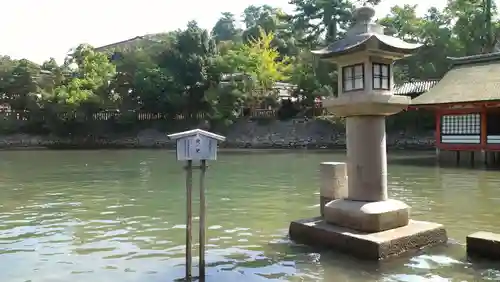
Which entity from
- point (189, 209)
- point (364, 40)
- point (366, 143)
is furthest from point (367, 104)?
point (189, 209)

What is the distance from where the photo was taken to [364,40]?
7.30 meters

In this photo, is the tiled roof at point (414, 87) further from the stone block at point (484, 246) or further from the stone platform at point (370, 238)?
the stone block at point (484, 246)

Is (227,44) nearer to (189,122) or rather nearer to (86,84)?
(189,122)

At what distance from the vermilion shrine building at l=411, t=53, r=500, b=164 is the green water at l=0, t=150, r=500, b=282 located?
4067 mm

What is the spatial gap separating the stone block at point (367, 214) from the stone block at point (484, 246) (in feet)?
3.25

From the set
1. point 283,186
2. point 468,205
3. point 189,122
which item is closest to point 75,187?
point 283,186

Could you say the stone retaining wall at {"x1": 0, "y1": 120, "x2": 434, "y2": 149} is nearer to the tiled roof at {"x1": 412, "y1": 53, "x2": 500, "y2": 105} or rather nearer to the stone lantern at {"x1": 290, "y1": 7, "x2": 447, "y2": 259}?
the tiled roof at {"x1": 412, "y1": 53, "x2": 500, "y2": 105}

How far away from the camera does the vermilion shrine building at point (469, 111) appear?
22.4 metres

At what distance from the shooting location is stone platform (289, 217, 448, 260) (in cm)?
679

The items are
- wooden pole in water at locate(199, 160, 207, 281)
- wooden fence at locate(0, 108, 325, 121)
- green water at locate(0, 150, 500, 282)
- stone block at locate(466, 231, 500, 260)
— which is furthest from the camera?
wooden fence at locate(0, 108, 325, 121)

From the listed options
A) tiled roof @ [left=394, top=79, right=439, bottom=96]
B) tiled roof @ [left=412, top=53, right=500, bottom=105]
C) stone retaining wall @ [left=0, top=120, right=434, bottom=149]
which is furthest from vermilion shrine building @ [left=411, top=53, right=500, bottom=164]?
stone retaining wall @ [left=0, top=120, right=434, bottom=149]

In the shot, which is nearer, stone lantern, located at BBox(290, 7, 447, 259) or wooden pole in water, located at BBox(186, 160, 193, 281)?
wooden pole in water, located at BBox(186, 160, 193, 281)

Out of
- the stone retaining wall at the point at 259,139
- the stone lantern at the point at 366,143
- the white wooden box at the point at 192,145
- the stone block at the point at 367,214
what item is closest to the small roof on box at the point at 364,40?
the stone lantern at the point at 366,143

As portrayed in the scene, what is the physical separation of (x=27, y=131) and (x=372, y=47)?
149 feet
